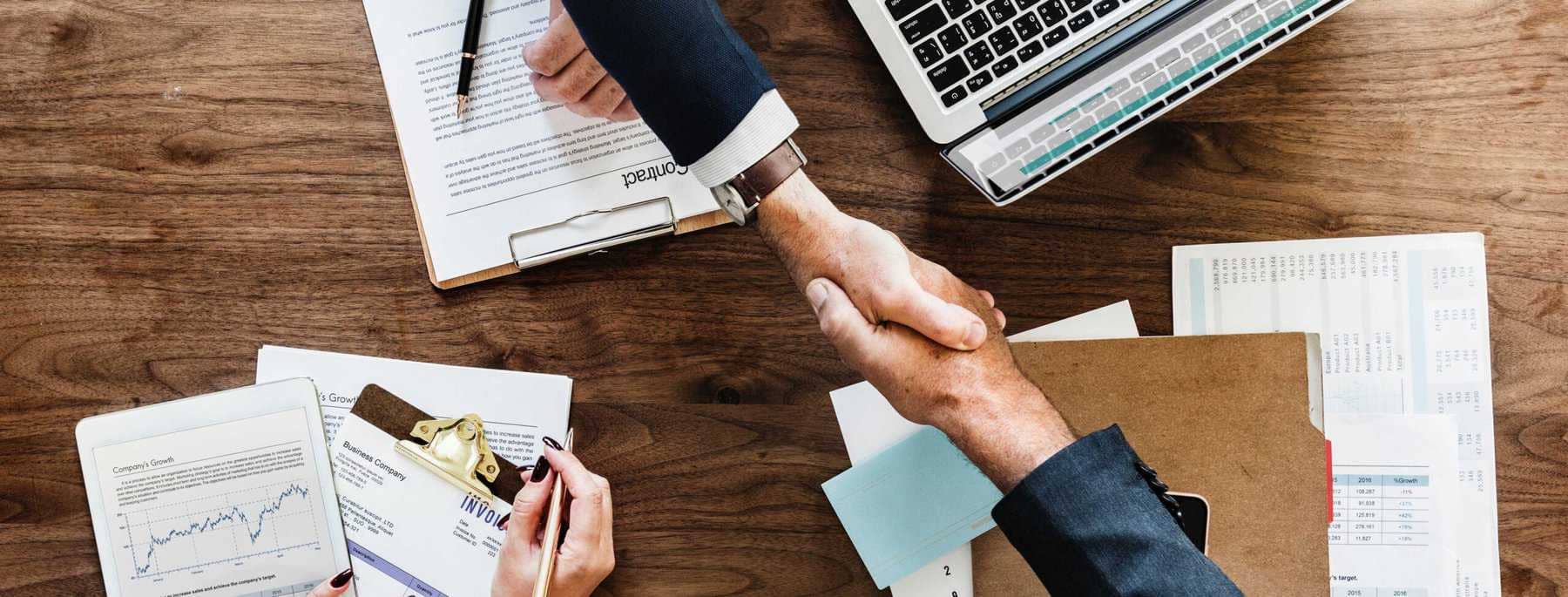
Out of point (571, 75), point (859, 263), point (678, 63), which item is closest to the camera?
point (678, 63)

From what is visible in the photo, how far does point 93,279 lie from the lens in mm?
1008

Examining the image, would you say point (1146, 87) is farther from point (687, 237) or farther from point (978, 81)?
point (687, 237)

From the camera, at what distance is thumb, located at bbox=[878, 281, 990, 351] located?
794 millimetres

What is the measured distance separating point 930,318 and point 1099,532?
214mm

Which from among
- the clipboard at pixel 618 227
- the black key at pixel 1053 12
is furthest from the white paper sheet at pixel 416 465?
the black key at pixel 1053 12

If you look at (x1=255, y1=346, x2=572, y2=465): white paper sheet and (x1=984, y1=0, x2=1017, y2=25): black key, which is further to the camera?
(x1=255, y1=346, x2=572, y2=465): white paper sheet

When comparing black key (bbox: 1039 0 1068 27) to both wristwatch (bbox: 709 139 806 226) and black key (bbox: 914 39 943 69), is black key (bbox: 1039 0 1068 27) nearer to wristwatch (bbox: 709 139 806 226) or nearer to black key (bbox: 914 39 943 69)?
black key (bbox: 914 39 943 69)

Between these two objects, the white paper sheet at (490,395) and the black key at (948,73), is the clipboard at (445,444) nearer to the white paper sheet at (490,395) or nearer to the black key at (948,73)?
the white paper sheet at (490,395)


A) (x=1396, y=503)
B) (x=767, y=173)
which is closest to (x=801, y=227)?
(x=767, y=173)

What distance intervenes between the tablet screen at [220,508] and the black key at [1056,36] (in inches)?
33.0

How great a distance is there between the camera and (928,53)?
0.91 meters

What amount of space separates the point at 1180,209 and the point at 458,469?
0.79 m

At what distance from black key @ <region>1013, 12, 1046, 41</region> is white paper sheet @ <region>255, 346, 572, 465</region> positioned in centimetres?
56

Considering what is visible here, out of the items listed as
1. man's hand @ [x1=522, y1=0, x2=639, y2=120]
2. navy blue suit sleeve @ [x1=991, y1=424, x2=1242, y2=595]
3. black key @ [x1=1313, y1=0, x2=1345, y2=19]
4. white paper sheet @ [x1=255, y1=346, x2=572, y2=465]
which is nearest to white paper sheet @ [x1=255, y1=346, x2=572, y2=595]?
white paper sheet @ [x1=255, y1=346, x2=572, y2=465]
